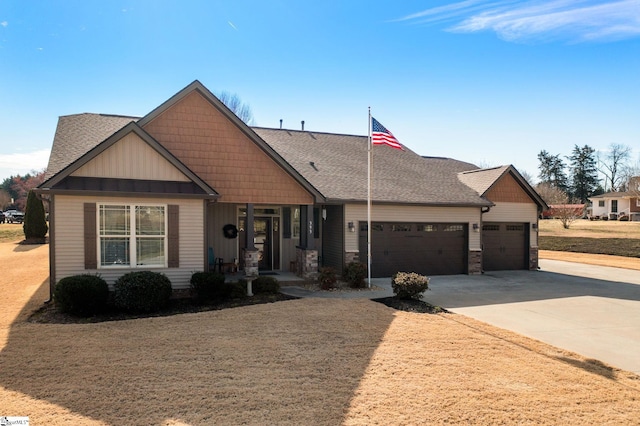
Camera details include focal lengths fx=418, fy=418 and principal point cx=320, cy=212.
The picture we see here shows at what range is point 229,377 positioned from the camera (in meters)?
5.96

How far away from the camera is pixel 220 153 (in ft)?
43.6

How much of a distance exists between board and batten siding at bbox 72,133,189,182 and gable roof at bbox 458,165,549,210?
13.0 meters

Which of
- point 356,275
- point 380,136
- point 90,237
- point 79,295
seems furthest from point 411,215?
point 79,295

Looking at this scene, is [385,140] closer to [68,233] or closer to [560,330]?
[560,330]

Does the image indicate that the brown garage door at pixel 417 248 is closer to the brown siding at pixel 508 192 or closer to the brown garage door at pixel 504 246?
the brown garage door at pixel 504 246

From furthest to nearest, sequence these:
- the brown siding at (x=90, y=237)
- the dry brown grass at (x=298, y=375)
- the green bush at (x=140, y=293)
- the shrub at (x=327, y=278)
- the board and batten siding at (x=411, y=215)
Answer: the board and batten siding at (x=411, y=215) → the shrub at (x=327, y=278) → the brown siding at (x=90, y=237) → the green bush at (x=140, y=293) → the dry brown grass at (x=298, y=375)

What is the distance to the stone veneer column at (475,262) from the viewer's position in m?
17.5

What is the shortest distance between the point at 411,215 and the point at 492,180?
4.65 metres

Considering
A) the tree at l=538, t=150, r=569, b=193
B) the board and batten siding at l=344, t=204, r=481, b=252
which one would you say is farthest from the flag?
the tree at l=538, t=150, r=569, b=193

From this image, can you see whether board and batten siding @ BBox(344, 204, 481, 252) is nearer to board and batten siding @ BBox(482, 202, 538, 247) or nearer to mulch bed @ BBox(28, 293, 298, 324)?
board and batten siding @ BBox(482, 202, 538, 247)

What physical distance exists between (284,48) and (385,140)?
5.56 metres

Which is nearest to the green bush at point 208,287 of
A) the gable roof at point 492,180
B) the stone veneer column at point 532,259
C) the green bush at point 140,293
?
the green bush at point 140,293

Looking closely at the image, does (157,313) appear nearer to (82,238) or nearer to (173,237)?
(173,237)

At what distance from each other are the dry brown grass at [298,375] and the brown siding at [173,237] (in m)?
2.53
